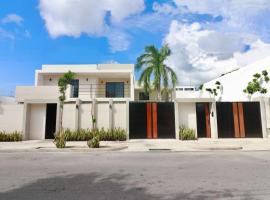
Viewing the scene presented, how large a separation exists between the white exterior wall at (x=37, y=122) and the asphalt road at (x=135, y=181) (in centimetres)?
990

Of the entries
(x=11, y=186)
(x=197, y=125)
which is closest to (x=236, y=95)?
(x=197, y=125)

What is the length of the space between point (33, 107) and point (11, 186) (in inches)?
543

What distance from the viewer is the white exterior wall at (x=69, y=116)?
17719 mm

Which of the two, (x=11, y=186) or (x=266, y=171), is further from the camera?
(x=266, y=171)

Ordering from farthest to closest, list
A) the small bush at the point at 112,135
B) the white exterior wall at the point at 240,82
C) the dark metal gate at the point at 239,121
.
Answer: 1. the white exterior wall at the point at 240,82
2. the dark metal gate at the point at 239,121
3. the small bush at the point at 112,135

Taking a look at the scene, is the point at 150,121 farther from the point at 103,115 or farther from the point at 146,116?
the point at 103,115

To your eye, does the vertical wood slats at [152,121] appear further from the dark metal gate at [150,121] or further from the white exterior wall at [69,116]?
the white exterior wall at [69,116]

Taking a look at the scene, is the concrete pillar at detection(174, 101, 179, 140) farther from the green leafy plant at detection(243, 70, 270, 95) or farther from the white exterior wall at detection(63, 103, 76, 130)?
the green leafy plant at detection(243, 70, 270, 95)

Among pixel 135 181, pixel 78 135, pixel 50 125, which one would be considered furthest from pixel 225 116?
pixel 135 181

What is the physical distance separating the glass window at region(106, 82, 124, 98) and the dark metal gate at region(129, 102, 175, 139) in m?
8.41

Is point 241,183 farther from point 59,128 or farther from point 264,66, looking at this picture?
point 264,66

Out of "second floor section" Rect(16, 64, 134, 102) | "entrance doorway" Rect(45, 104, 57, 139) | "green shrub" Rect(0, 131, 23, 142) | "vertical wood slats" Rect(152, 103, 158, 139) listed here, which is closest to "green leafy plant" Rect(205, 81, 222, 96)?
"second floor section" Rect(16, 64, 134, 102)

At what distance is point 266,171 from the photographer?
281 inches

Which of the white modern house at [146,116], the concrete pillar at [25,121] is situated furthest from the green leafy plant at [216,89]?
the concrete pillar at [25,121]
